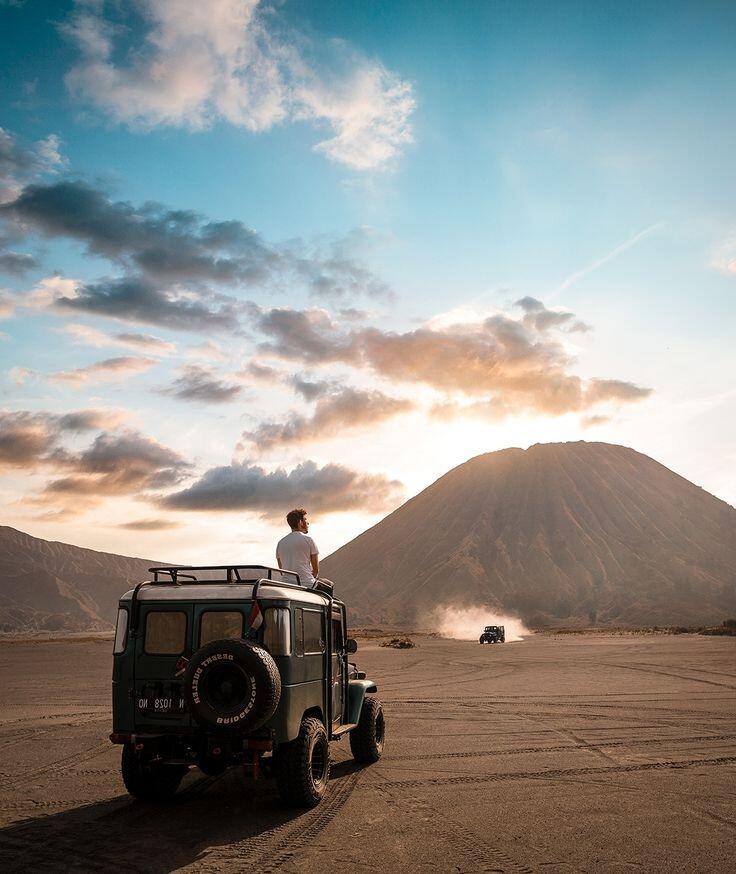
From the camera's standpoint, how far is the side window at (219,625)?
29.4ft

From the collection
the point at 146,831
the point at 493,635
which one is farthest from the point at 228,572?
the point at 493,635

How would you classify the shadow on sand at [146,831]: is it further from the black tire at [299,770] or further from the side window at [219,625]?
the side window at [219,625]

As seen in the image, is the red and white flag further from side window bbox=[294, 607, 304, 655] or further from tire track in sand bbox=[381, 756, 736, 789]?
tire track in sand bbox=[381, 756, 736, 789]

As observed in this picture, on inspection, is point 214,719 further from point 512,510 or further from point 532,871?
point 512,510

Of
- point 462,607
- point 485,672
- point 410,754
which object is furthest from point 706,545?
point 410,754

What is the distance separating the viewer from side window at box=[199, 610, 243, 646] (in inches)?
352

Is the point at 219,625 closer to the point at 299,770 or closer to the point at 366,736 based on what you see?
the point at 299,770

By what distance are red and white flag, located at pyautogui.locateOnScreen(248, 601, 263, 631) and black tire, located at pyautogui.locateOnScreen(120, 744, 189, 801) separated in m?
1.94

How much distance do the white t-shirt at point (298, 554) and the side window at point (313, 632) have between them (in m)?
0.53

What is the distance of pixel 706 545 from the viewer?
178 meters

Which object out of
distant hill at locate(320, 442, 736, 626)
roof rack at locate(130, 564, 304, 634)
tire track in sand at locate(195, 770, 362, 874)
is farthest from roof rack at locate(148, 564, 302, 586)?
distant hill at locate(320, 442, 736, 626)

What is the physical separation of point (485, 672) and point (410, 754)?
18900 millimetres

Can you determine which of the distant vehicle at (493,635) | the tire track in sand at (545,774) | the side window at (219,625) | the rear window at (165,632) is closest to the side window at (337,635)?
the tire track in sand at (545,774)

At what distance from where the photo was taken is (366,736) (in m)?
11.5
